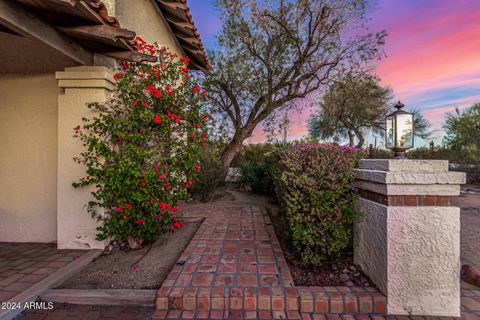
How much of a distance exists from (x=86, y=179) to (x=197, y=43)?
184 inches

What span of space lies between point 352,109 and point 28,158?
1507 centimetres

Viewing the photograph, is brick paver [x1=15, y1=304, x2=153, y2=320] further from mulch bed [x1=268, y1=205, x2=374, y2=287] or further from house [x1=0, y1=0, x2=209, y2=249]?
mulch bed [x1=268, y1=205, x2=374, y2=287]

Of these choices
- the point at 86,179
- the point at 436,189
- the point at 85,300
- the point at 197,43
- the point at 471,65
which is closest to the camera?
the point at 436,189

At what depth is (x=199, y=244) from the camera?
A: 298cm

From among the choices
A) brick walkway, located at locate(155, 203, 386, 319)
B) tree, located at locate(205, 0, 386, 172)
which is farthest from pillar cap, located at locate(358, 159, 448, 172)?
tree, located at locate(205, 0, 386, 172)

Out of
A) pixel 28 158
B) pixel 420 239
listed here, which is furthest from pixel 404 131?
pixel 28 158

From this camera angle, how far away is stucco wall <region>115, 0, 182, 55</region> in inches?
141

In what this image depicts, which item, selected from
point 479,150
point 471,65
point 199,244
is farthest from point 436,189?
point 479,150

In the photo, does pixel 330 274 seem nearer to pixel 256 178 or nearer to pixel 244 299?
pixel 244 299

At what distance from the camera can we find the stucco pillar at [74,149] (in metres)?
2.85

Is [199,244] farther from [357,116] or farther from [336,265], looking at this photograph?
[357,116]

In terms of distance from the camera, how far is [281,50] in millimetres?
7246

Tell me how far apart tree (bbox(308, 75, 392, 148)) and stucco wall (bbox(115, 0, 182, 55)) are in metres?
5.83

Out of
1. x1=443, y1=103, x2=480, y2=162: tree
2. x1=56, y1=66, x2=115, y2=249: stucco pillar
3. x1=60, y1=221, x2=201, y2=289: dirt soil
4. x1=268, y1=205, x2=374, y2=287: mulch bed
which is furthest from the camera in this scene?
x1=443, y1=103, x2=480, y2=162: tree
